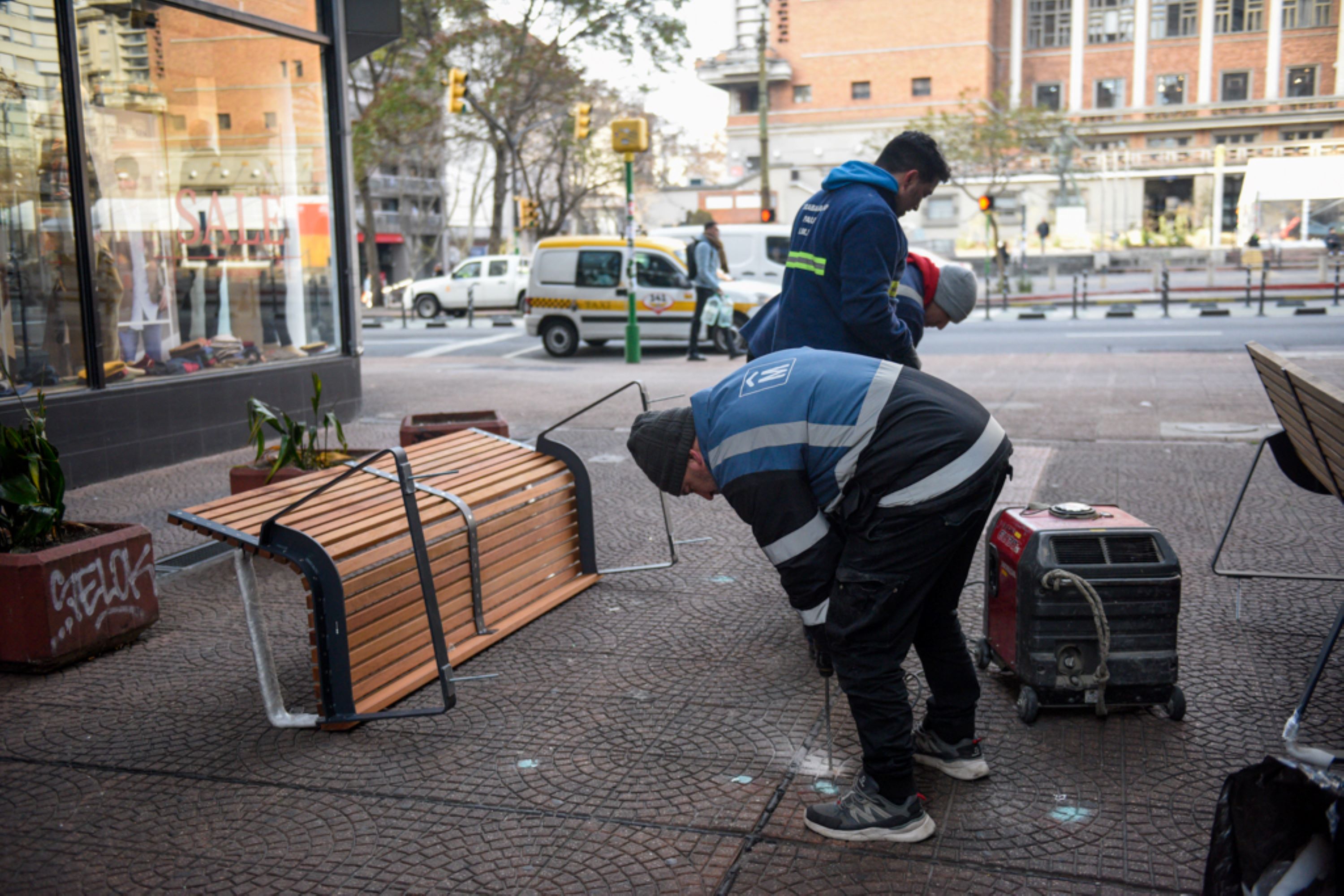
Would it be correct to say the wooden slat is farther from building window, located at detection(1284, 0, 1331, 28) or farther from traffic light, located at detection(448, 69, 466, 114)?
building window, located at detection(1284, 0, 1331, 28)

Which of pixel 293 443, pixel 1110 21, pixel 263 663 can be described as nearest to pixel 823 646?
pixel 263 663

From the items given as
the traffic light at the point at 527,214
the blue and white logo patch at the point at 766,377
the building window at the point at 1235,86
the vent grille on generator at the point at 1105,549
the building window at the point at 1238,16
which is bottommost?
the vent grille on generator at the point at 1105,549

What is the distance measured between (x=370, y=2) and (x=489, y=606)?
7.85 m

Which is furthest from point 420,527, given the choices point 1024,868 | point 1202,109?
point 1202,109

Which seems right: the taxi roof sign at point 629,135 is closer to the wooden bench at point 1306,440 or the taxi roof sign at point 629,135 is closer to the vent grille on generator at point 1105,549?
the wooden bench at point 1306,440

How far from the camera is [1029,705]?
3670 mm

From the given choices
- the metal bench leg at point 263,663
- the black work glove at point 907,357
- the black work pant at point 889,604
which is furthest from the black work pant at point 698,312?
the black work pant at point 889,604

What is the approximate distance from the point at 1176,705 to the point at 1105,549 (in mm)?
537

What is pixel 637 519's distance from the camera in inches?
265

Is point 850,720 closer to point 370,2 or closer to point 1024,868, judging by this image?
point 1024,868

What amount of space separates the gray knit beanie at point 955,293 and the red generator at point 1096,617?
3.13 feet

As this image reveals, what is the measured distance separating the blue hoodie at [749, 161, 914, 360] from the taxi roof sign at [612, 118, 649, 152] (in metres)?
11.7

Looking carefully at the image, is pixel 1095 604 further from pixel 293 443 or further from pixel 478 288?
pixel 478 288

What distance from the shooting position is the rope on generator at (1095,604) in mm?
3551
